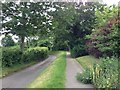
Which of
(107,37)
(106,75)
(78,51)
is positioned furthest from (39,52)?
(106,75)

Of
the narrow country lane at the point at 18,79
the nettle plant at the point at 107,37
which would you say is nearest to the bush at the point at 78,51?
the nettle plant at the point at 107,37

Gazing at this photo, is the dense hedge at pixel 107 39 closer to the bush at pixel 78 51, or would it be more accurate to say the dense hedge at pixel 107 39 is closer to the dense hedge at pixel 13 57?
the bush at pixel 78 51

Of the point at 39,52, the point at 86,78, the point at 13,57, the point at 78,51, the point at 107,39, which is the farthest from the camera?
the point at 39,52

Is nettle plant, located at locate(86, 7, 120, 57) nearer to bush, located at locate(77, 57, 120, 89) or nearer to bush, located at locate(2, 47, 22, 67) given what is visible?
bush, located at locate(77, 57, 120, 89)

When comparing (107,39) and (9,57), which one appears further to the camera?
(9,57)

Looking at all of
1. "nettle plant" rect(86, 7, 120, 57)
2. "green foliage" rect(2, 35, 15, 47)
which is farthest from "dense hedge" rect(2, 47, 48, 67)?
"nettle plant" rect(86, 7, 120, 57)

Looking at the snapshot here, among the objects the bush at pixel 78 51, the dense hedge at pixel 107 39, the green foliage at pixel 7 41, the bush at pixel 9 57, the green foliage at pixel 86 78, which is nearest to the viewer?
the green foliage at pixel 86 78

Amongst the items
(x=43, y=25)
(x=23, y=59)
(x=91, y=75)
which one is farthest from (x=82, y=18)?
(x=91, y=75)

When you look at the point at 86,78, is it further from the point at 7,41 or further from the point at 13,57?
the point at 7,41

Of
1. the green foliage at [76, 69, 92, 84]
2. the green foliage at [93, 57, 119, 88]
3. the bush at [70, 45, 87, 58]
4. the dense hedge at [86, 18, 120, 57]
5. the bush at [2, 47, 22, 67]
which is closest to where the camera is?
the green foliage at [93, 57, 119, 88]

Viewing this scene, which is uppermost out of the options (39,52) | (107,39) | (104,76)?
(107,39)

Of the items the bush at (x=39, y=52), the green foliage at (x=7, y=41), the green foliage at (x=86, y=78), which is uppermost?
the green foliage at (x=7, y=41)

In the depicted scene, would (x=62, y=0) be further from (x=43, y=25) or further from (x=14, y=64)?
(x=14, y=64)

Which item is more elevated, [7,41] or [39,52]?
[7,41]
